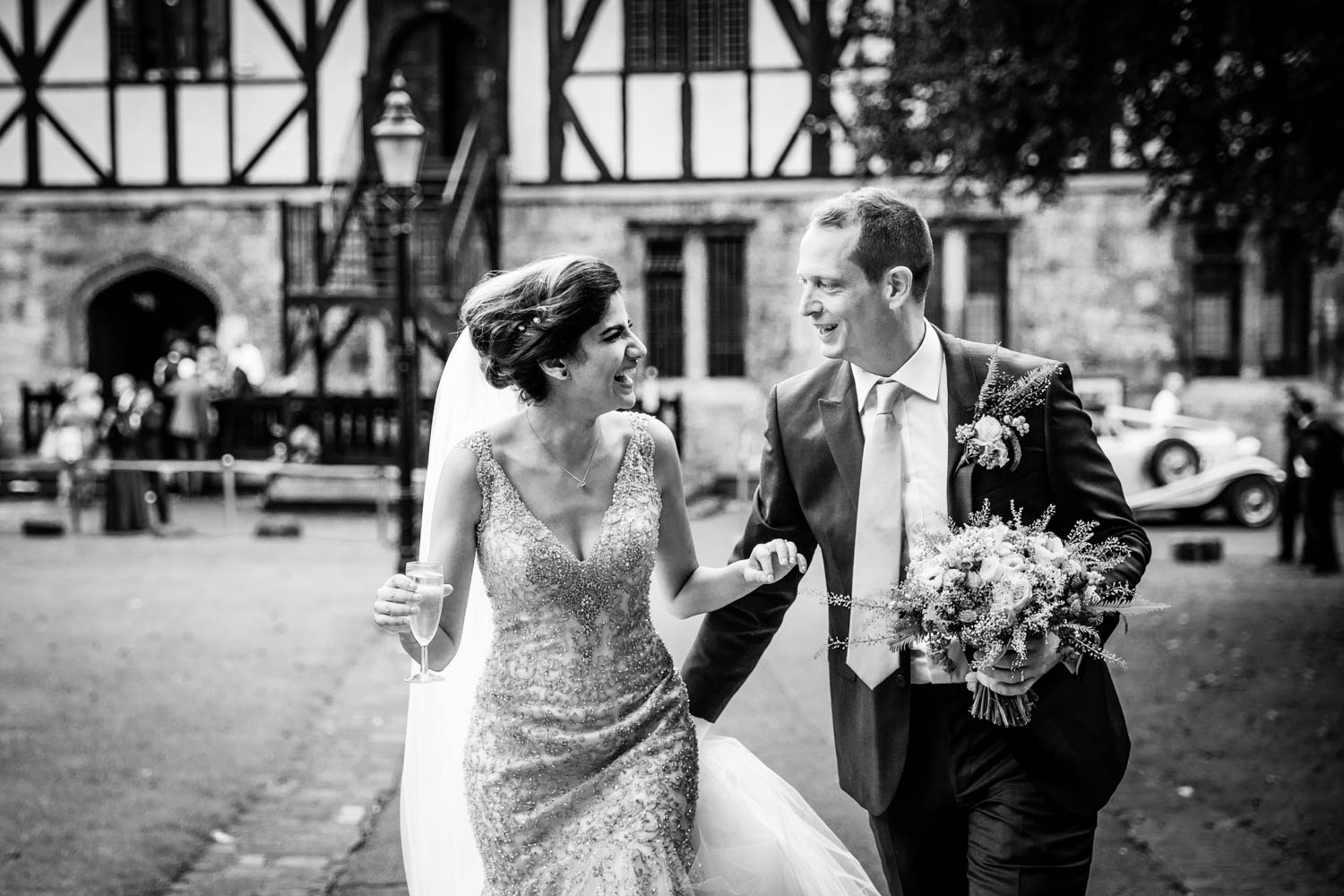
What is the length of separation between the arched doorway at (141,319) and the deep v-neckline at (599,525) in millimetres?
22051

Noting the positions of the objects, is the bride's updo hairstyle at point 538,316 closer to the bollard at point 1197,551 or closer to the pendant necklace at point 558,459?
the pendant necklace at point 558,459

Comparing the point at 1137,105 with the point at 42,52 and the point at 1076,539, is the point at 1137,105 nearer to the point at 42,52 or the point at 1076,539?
the point at 1076,539

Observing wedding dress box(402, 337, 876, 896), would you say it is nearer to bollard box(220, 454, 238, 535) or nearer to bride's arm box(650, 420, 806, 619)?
bride's arm box(650, 420, 806, 619)

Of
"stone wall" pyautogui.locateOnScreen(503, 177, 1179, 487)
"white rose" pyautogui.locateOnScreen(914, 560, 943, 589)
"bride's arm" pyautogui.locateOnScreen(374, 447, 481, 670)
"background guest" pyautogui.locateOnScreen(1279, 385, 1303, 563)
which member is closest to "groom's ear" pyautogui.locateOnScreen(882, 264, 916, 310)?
"white rose" pyautogui.locateOnScreen(914, 560, 943, 589)

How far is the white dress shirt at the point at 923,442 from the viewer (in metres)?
3.40

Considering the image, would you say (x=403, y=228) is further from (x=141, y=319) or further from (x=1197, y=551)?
(x=141, y=319)

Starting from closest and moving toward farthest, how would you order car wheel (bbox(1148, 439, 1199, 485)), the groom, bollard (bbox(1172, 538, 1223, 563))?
the groom, bollard (bbox(1172, 538, 1223, 563)), car wheel (bbox(1148, 439, 1199, 485))

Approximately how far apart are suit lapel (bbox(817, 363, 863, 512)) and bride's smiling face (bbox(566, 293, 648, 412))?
48 centimetres

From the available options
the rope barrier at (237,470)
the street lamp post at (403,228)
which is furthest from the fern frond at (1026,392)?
the rope barrier at (237,470)

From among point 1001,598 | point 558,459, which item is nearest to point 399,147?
point 558,459

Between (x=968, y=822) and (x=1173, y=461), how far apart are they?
16636mm

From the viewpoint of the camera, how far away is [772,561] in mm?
3408

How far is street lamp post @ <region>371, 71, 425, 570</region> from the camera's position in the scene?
10898 millimetres

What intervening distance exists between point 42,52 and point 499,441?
22660 mm
